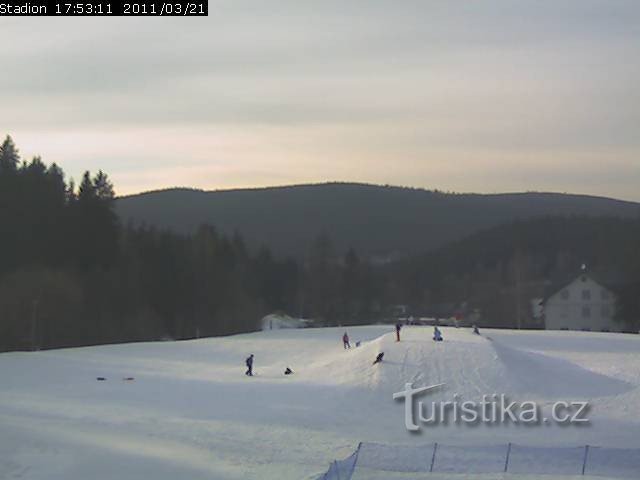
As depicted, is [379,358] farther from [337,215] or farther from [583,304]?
[337,215]

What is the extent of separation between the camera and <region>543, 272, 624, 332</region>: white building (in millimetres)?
79188

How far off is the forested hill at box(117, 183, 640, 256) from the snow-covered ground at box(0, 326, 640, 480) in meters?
112

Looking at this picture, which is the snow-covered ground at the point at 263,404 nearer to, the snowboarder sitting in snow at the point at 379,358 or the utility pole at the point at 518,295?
the snowboarder sitting in snow at the point at 379,358

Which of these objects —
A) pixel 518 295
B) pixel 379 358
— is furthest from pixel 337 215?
pixel 379 358

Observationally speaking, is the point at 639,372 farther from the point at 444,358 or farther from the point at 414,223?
the point at 414,223

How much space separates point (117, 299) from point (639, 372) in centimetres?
4566

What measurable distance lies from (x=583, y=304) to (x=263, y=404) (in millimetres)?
58529

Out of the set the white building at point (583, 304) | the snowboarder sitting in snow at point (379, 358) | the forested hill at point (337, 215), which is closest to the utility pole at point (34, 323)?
the snowboarder sitting in snow at point (379, 358)

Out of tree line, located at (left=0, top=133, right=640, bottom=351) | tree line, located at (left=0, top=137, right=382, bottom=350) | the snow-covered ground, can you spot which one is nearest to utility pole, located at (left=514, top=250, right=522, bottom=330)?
tree line, located at (left=0, top=133, right=640, bottom=351)

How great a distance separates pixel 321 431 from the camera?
2355cm

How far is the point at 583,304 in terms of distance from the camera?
79.4 meters

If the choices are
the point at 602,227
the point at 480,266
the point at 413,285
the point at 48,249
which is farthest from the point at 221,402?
the point at 602,227

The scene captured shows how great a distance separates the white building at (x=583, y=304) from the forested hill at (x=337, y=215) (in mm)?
76606

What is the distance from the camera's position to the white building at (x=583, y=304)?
260 feet
